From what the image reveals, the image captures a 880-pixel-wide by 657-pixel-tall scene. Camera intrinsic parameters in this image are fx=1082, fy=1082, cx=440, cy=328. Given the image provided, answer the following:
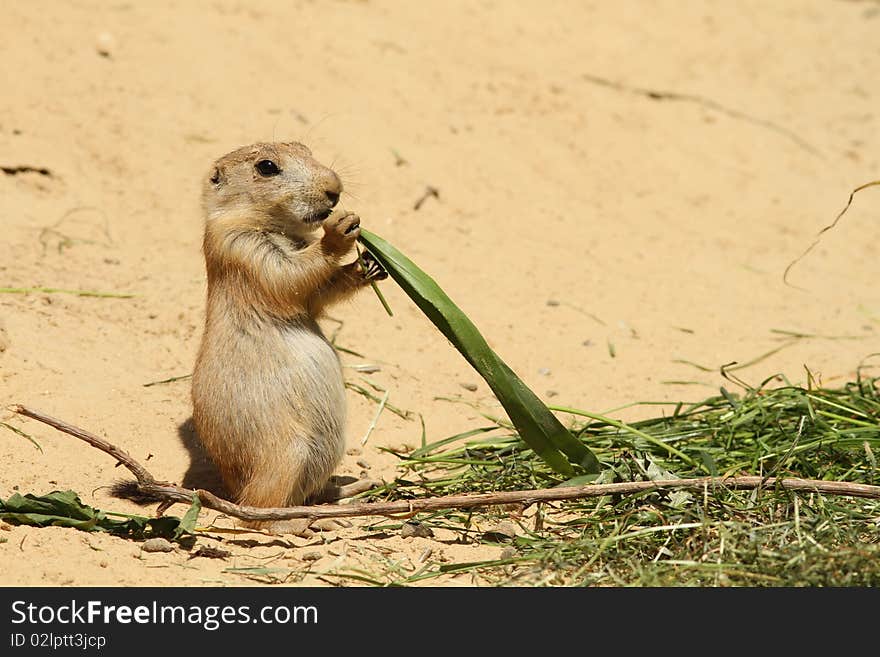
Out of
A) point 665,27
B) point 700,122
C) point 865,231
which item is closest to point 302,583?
point 865,231

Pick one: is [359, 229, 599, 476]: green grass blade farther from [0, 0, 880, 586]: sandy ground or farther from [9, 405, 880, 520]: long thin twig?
[0, 0, 880, 586]: sandy ground

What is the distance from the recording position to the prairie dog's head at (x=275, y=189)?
17.0ft

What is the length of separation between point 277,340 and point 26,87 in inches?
177

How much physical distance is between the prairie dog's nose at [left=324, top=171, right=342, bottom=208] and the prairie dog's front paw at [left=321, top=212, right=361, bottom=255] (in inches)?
7.5

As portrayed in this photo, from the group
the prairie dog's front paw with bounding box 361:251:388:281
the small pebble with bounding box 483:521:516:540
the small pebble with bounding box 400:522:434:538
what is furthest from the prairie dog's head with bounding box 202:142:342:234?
the small pebble with bounding box 483:521:516:540

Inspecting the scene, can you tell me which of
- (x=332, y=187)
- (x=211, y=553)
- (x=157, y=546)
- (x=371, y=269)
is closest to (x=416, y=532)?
(x=211, y=553)

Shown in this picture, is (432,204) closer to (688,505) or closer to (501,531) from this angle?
(501,531)

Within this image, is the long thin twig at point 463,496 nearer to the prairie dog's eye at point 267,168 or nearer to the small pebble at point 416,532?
the small pebble at point 416,532

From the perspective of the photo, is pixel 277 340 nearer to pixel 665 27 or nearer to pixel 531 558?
pixel 531 558

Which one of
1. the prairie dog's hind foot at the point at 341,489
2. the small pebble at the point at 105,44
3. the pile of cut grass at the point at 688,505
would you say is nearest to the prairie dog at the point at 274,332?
the prairie dog's hind foot at the point at 341,489

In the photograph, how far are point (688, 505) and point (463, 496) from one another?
0.96m

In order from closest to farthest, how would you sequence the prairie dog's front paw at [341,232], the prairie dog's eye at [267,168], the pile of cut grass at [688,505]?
1. the pile of cut grass at [688,505]
2. the prairie dog's front paw at [341,232]
3. the prairie dog's eye at [267,168]

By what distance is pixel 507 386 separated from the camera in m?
4.90

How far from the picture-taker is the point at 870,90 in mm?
11602
